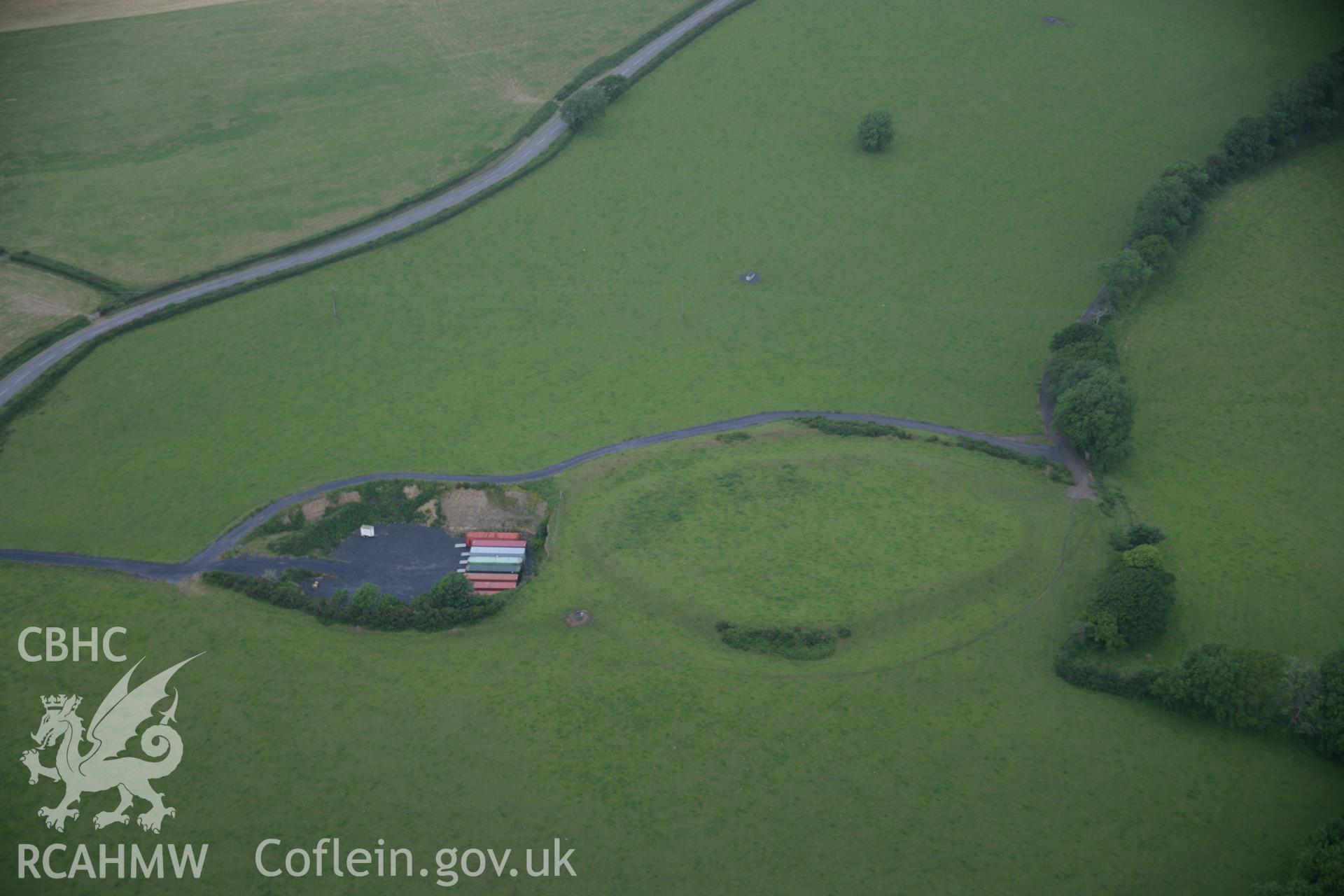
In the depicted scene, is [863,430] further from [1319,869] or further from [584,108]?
[584,108]

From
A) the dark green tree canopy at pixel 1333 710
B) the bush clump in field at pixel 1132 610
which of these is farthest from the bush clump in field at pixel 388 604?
the dark green tree canopy at pixel 1333 710

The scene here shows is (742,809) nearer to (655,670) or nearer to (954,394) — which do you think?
(655,670)

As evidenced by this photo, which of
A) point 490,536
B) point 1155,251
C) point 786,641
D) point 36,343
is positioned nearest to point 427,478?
point 490,536

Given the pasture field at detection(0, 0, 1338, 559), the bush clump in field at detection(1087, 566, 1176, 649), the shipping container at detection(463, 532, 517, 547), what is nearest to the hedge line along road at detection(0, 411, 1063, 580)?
the pasture field at detection(0, 0, 1338, 559)

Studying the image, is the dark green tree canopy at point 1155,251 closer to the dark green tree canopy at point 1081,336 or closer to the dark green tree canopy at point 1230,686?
the dark green tree canopy at point 1081,336

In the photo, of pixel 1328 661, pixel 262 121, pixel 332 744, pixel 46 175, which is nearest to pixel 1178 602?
pixel 1328 661

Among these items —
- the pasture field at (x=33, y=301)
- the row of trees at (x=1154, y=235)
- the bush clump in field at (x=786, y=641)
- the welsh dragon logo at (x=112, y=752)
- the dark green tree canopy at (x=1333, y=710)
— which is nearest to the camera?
the welsh dragon logo at (x=112, y=752)
